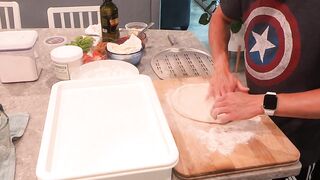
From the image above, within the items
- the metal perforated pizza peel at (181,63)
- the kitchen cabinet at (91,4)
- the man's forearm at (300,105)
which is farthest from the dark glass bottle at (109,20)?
the kitchen cabinet at (91,4)

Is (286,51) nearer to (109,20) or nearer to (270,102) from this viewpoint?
(270,102)

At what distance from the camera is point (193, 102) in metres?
1.05

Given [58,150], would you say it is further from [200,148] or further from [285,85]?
[285,85]

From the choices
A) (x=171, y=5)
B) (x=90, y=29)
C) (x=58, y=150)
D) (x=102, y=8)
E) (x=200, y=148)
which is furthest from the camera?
(x=171, y=5)

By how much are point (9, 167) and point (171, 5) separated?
281 cm

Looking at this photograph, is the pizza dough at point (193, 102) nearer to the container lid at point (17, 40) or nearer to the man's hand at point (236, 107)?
the man's hand at point (236, 107)

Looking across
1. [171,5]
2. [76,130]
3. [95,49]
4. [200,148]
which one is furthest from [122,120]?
[171,5]

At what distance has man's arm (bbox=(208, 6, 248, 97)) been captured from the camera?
1.07m

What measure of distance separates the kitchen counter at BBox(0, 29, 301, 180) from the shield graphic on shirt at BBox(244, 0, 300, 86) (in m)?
0.32

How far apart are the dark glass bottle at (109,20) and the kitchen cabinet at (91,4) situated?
1.53 meters

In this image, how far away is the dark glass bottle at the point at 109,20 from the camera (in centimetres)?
133

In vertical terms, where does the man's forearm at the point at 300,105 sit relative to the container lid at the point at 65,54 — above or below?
below

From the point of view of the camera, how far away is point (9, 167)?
847 millimetres

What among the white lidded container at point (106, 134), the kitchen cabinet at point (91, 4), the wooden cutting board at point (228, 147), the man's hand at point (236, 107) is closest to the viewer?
the white lidded container at point (106, 134)
